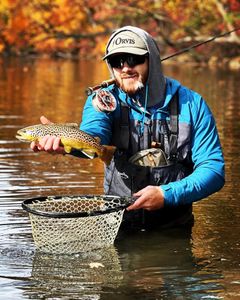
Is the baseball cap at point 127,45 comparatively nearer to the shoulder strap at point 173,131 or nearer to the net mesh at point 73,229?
the shoulder strap at point 173,131

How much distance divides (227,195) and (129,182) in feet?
8.52

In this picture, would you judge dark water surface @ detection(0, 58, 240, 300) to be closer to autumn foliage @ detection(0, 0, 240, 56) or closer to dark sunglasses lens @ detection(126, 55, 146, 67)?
dark sunglasses lens @ detection(126, 55, 146, 67)

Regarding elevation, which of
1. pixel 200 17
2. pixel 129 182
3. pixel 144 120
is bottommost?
pixel 129 182

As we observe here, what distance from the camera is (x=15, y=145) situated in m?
13.4

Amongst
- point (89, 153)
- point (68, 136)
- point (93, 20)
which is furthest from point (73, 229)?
point (93, 20)

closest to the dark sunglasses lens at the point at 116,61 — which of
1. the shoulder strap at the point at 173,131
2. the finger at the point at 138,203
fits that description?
the shoulder strap at the point at 173,131

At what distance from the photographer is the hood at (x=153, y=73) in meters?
6.64

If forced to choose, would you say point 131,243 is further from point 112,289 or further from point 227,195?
point 227,195

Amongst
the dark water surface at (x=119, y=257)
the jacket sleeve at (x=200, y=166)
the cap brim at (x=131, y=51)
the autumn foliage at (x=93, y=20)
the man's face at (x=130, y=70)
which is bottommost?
the dark water surface at (x=119, y=257)

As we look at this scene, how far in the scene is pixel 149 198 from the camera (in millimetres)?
6254

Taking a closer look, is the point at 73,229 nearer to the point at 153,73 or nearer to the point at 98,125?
the point at 98,125

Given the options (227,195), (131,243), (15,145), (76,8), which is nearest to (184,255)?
(131,243)

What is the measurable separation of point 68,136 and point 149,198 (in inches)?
28.8

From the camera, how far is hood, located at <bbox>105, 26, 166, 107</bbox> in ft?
21.8
